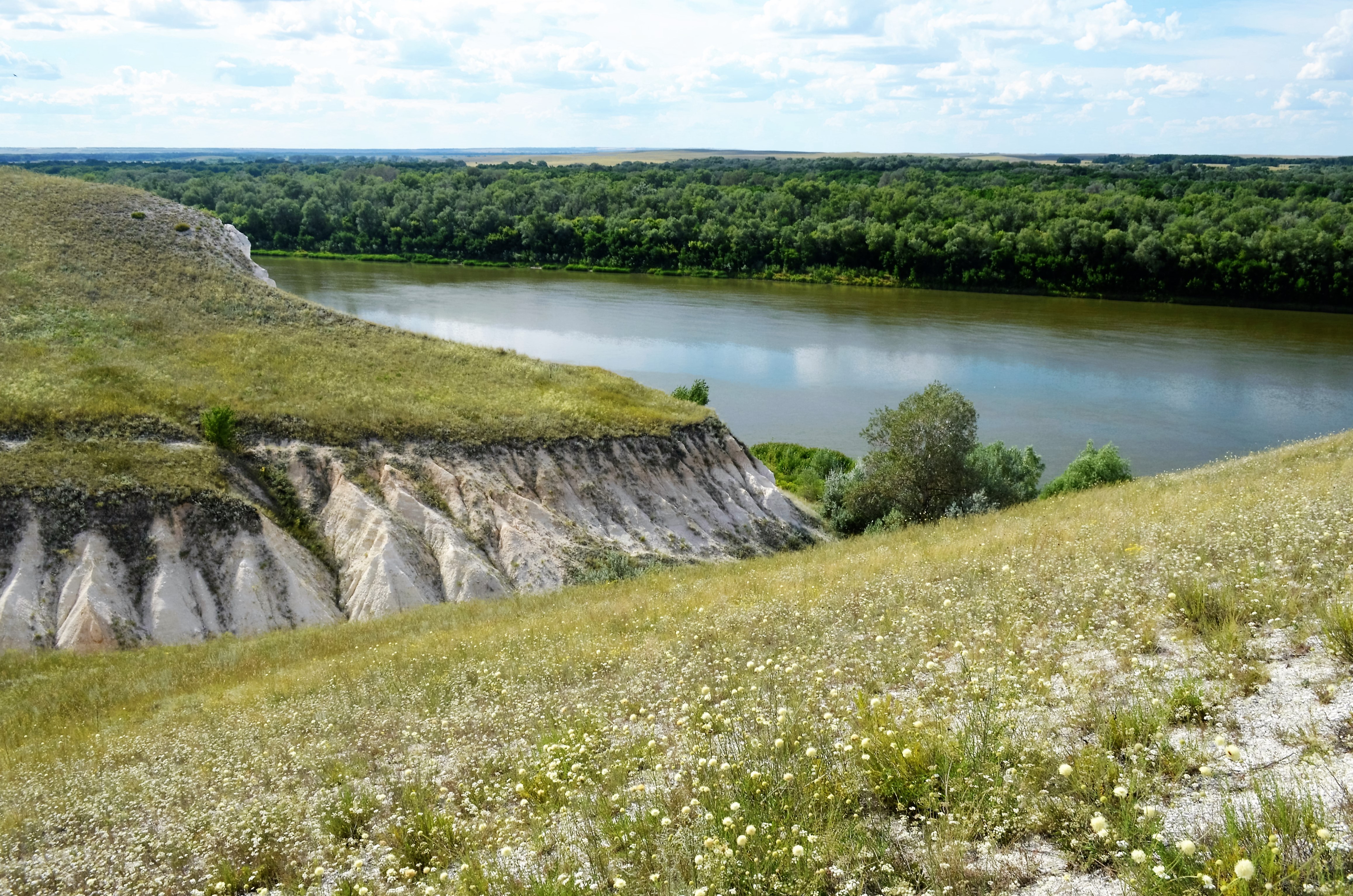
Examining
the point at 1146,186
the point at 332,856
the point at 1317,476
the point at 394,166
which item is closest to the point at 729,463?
the point at 1317,476

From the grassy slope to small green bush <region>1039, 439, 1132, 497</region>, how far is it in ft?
60.8

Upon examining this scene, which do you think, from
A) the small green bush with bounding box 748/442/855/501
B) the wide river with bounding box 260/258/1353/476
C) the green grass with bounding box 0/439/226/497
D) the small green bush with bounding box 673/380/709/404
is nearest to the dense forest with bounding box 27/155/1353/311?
the wide river with bounding box 260/258/1353/476

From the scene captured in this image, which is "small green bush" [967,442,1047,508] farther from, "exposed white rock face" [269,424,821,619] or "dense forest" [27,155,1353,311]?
"dense forest" [27,155,1353,311]

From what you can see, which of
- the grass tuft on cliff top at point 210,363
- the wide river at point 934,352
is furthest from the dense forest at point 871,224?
the grass tuft on cliff top at point 210,363

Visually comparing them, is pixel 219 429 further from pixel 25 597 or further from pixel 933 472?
pixel 933 472

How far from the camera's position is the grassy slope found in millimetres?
5410

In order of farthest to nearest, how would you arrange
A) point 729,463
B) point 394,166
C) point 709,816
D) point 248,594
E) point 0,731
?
point 394,166 < point 729,463 < point 248,594 < point 0,731 < point 709,816

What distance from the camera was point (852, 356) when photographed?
59406mm

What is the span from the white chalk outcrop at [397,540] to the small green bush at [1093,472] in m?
8.92

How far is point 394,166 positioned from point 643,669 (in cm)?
19047

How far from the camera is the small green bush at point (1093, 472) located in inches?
1234

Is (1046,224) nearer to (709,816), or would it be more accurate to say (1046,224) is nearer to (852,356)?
(852,356)

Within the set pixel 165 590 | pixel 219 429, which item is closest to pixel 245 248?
pixel 219 429

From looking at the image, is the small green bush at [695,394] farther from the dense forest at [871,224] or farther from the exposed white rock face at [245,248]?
the dense forest at [871,224]
